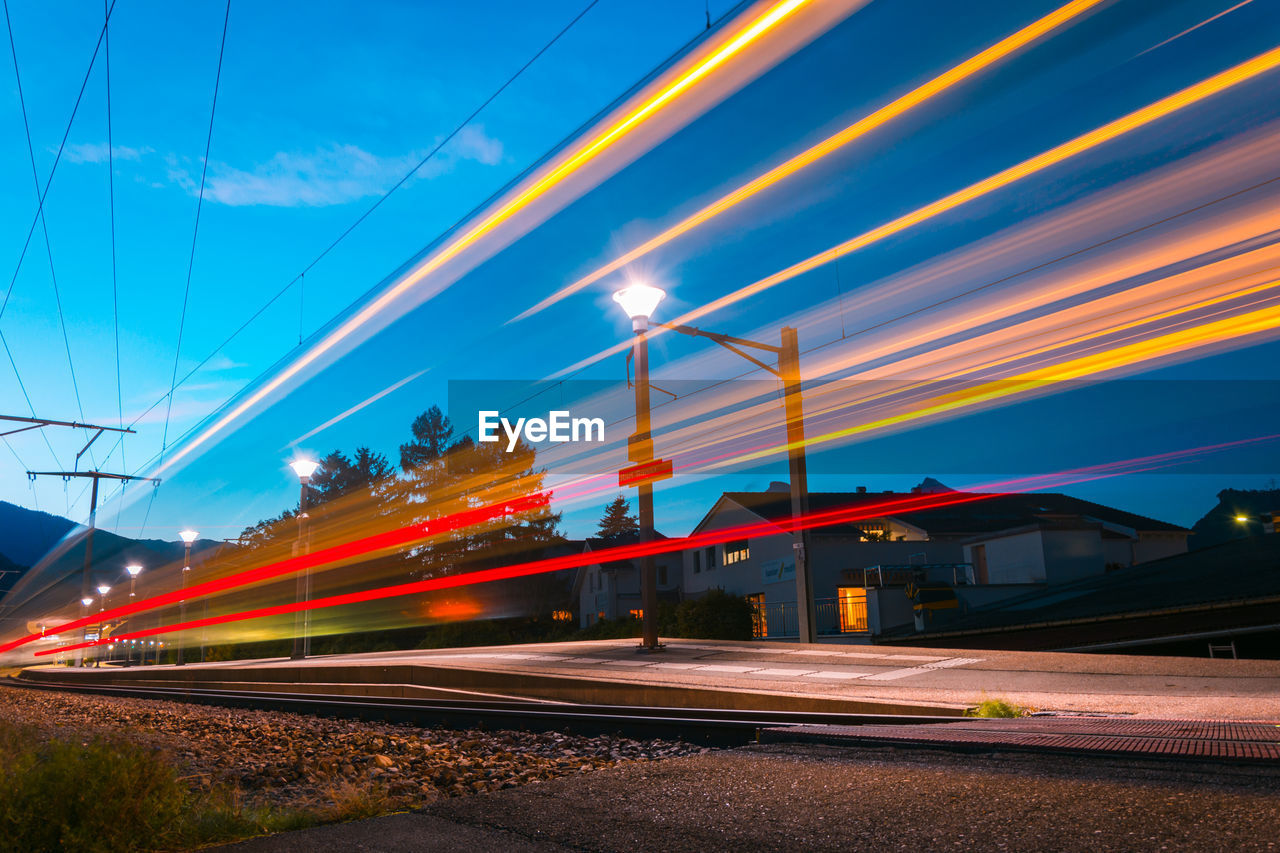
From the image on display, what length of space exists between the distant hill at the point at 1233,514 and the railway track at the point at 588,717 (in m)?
45.7

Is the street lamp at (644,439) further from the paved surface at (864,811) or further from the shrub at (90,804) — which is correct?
the shrub at (90,804)

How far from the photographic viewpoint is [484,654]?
1972 cm

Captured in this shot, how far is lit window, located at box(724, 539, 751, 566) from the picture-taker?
146 ft

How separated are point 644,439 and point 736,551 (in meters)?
30.1

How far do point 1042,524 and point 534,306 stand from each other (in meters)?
28.8

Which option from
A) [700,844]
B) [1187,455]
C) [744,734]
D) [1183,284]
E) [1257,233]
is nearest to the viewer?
[700,844]

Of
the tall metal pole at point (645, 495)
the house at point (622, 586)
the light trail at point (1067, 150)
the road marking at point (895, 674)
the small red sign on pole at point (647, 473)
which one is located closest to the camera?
the road marking at point (895, 674)

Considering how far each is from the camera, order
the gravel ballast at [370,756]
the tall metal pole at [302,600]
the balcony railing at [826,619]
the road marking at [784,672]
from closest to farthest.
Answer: the gravel ballast at [370,756]
the road marking at [784,672]
the tall metal pole at [302,600]
the balcony railing at [826,619]

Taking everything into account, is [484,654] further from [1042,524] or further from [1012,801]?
[1042,524]

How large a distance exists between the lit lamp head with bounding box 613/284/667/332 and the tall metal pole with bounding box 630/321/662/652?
0.23 meters

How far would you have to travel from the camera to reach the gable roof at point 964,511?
40.3 metres

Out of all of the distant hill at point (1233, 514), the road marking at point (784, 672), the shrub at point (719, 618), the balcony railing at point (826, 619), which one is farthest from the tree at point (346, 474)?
the road marking at point (784, 672)

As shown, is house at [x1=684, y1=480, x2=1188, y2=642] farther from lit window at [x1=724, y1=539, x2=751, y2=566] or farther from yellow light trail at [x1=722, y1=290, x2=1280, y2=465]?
yellow light trail at [x1=722, y1=290, x2=1280, y2=465]

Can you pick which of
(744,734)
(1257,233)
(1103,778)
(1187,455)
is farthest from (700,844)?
(1187,455)
